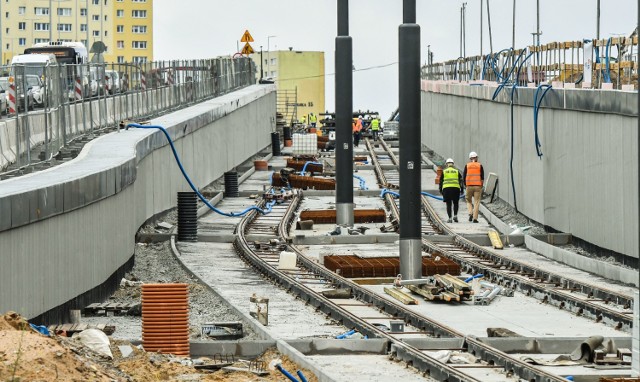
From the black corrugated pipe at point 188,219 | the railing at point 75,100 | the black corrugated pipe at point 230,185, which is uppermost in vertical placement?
the railing at point 75,100

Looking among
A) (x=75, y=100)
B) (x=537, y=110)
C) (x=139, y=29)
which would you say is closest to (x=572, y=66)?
(x=537, y=110)

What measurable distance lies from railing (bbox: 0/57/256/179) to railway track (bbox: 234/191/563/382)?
4.07 m

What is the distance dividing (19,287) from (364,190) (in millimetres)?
29843

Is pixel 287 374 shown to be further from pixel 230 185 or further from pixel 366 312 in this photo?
pixel 230 185

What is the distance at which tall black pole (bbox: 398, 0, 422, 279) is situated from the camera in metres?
24.0

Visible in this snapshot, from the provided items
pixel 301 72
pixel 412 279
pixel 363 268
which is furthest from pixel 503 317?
pixel 301 72

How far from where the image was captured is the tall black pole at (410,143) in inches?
944

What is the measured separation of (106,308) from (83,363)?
715 centimetres

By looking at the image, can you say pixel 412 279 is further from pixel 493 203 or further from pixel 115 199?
pixel 493 203

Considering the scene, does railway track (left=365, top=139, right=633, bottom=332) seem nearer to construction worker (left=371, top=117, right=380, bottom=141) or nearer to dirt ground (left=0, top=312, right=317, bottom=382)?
dirt ground (left=0, top=312, right=317, bottom=382)

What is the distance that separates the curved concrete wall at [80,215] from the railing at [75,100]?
711 millimetres

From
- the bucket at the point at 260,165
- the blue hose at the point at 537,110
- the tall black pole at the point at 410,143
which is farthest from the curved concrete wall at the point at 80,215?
the bucket at the point at 260,165

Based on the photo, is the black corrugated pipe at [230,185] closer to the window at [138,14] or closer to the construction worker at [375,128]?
the construction worker at [375,128]

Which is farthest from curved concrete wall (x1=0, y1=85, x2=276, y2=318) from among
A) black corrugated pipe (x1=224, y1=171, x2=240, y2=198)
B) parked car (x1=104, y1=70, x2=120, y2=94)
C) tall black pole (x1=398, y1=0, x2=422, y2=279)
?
black corrugated pipe (x1=224, y1=171, x2=240, y2=198)
